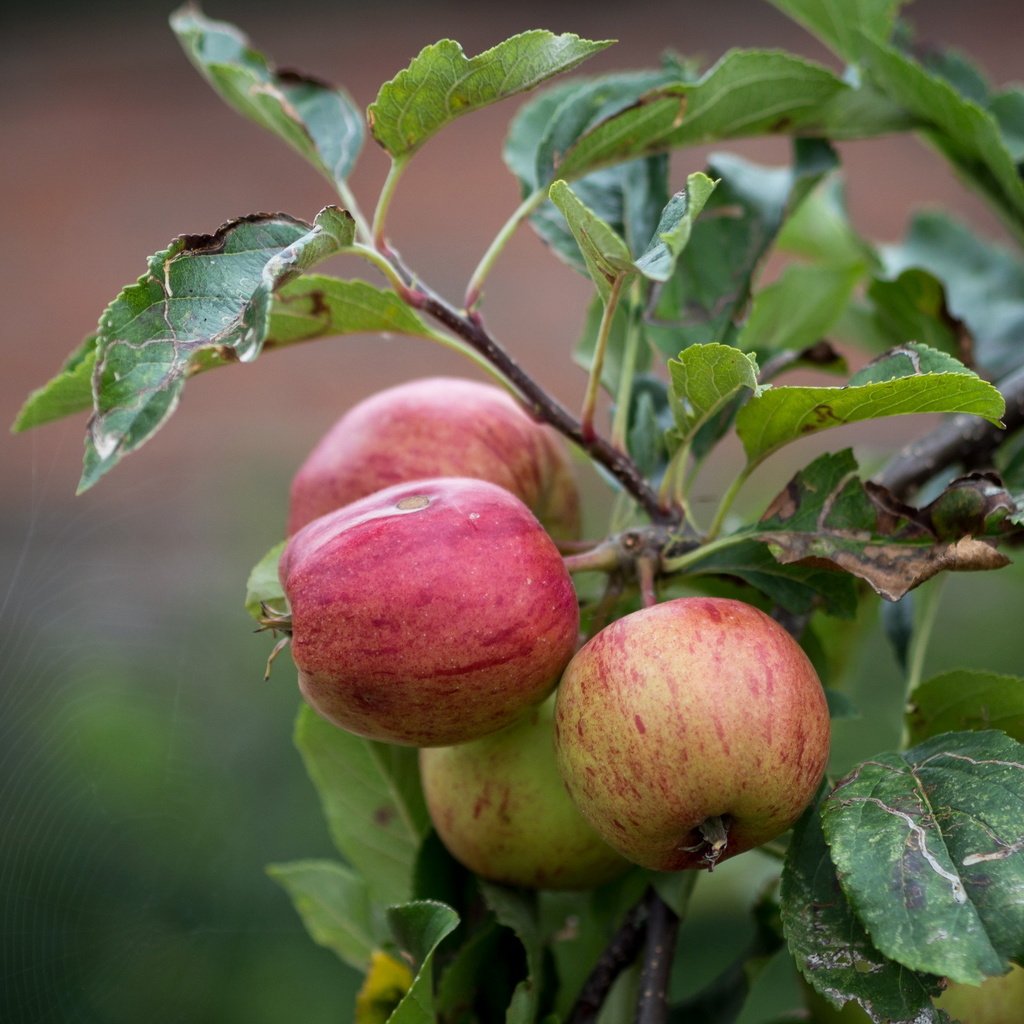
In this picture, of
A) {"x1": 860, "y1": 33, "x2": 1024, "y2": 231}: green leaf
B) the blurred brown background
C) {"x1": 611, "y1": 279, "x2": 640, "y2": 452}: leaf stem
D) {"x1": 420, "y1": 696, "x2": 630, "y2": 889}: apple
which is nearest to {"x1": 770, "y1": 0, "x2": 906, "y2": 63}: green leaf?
{"x1": 860, "y1": 33, "x2": 1024, "y2": 231}: green leaf

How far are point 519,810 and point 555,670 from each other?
3.2 inches

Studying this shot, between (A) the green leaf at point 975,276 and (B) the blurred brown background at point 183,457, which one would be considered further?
(B) the blurred brown background at point 183,457

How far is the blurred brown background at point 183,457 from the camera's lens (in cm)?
155

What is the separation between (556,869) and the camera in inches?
20.6

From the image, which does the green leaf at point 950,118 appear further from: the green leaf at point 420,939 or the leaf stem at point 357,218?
the green leaf at point 420,939

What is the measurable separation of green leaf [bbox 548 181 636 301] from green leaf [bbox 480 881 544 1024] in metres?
0.28

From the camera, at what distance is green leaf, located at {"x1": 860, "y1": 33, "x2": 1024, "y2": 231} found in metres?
0.59

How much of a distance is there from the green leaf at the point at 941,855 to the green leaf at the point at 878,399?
0.13 metres

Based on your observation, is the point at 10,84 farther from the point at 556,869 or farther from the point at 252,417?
the point at 556,869


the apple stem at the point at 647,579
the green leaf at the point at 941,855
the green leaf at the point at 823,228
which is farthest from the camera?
the green leaf at the point at 823,228

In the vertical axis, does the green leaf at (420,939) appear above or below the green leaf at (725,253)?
below

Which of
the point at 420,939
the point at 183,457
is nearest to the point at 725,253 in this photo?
the point at 420,939

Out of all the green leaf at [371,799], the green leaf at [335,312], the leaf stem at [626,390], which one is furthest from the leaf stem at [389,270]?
the green leaf at [371,799]

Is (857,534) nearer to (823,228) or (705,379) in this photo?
(705,379)
